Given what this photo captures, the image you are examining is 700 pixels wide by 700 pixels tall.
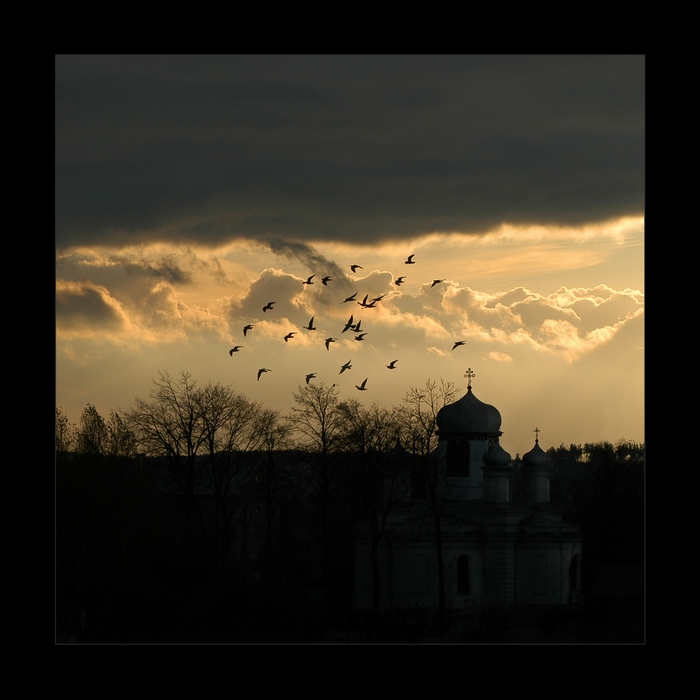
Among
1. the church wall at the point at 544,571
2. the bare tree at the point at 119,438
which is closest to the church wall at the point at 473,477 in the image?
the church wall at the point at 544,571

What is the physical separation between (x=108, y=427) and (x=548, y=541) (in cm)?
1497

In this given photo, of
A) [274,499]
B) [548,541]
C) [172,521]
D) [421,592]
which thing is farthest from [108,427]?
[548,541]

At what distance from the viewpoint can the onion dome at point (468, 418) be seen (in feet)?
129

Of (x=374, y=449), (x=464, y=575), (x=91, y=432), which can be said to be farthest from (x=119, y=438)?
(x=464, y=575)

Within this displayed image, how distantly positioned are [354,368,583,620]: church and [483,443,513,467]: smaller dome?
0.11 ft

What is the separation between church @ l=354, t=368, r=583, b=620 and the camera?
111ft

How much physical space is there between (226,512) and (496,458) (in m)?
11.8

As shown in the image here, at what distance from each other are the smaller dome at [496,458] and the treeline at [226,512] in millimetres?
2730

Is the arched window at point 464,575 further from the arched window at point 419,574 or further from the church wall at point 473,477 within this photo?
the church wall at point 473,477

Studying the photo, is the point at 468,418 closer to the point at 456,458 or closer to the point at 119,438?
the point at 456,458

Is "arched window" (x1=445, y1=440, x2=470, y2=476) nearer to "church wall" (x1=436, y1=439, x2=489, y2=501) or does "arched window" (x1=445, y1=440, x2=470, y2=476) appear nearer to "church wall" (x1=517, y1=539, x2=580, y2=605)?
"church wall" (x1=436, y1=439, x2=489, y2=501)
